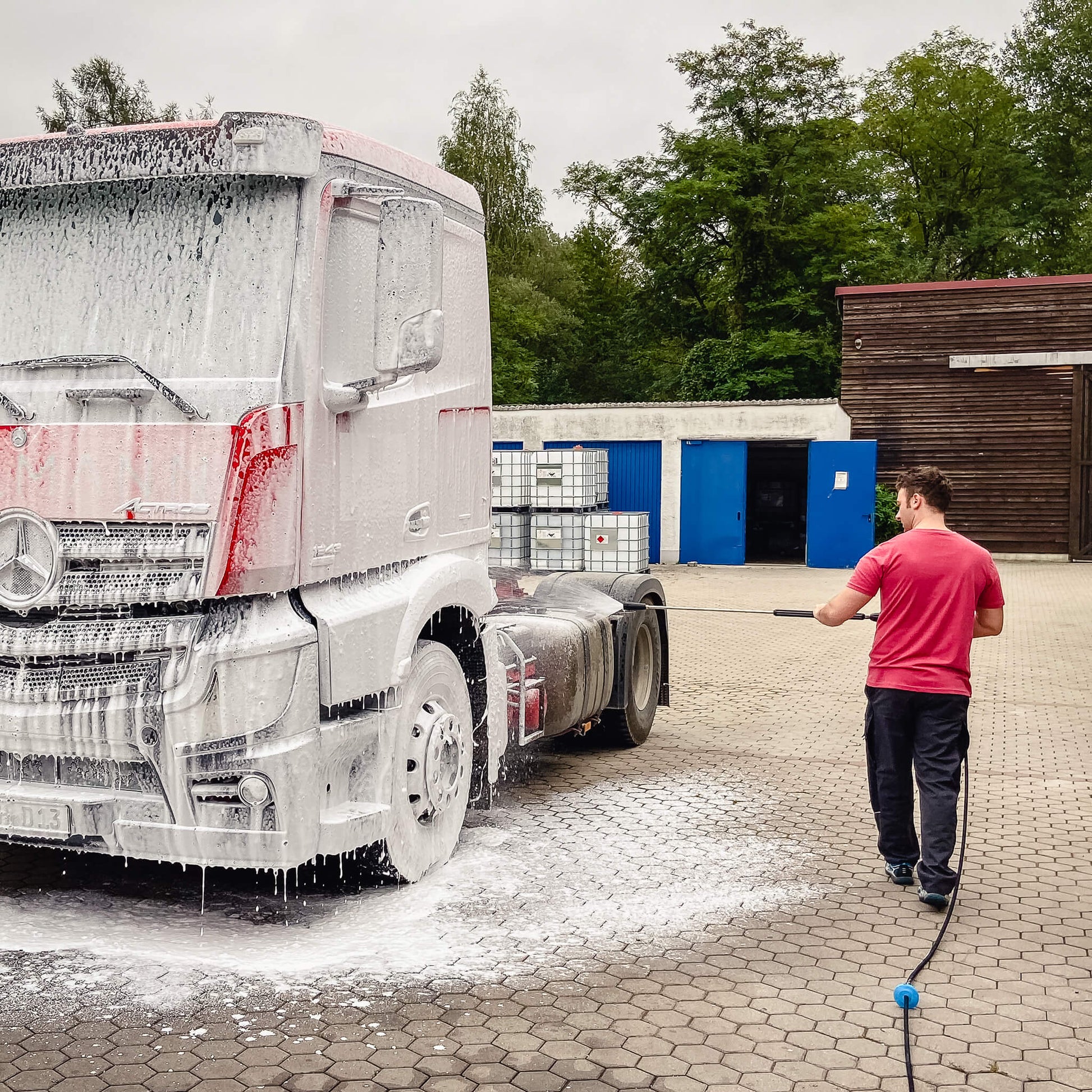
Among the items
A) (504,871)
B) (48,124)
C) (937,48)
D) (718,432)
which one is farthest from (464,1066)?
(937,48)

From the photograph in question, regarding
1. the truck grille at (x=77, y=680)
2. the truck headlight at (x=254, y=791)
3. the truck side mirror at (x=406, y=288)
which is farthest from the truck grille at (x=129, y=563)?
the truck side mirror at (x=406, y=288)

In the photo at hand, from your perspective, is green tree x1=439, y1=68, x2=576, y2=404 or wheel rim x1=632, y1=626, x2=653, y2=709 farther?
green tree x1=439, y1=68, x2=576, y2=404

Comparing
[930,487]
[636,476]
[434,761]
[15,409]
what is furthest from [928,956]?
[636,476]

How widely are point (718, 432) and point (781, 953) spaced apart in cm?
2100

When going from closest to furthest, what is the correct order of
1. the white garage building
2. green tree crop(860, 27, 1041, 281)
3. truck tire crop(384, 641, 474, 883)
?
truck tire crop(384, 641, 474, 883) → the white garage building → green tree crop(860, 27, 1041, 281)

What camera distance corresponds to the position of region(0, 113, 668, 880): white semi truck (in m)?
4.52

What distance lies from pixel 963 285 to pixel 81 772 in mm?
24769

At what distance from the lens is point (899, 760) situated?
18.5 feet

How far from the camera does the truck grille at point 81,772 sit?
461cm

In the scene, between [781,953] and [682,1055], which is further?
[781,953]

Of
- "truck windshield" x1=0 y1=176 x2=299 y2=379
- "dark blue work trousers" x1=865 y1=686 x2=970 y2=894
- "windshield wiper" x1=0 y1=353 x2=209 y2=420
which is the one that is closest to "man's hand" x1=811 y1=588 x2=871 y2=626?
"dark blue work trousers" x1=865 y1=686 x2=970 y2=894

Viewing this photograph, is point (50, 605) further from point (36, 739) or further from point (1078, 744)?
point (1078, 744)

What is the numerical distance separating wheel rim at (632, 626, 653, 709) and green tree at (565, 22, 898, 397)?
1314 inches

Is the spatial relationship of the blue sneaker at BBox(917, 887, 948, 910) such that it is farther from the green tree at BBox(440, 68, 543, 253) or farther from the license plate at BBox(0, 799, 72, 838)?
the green tree at BBox(440, 68, 543, 253)
